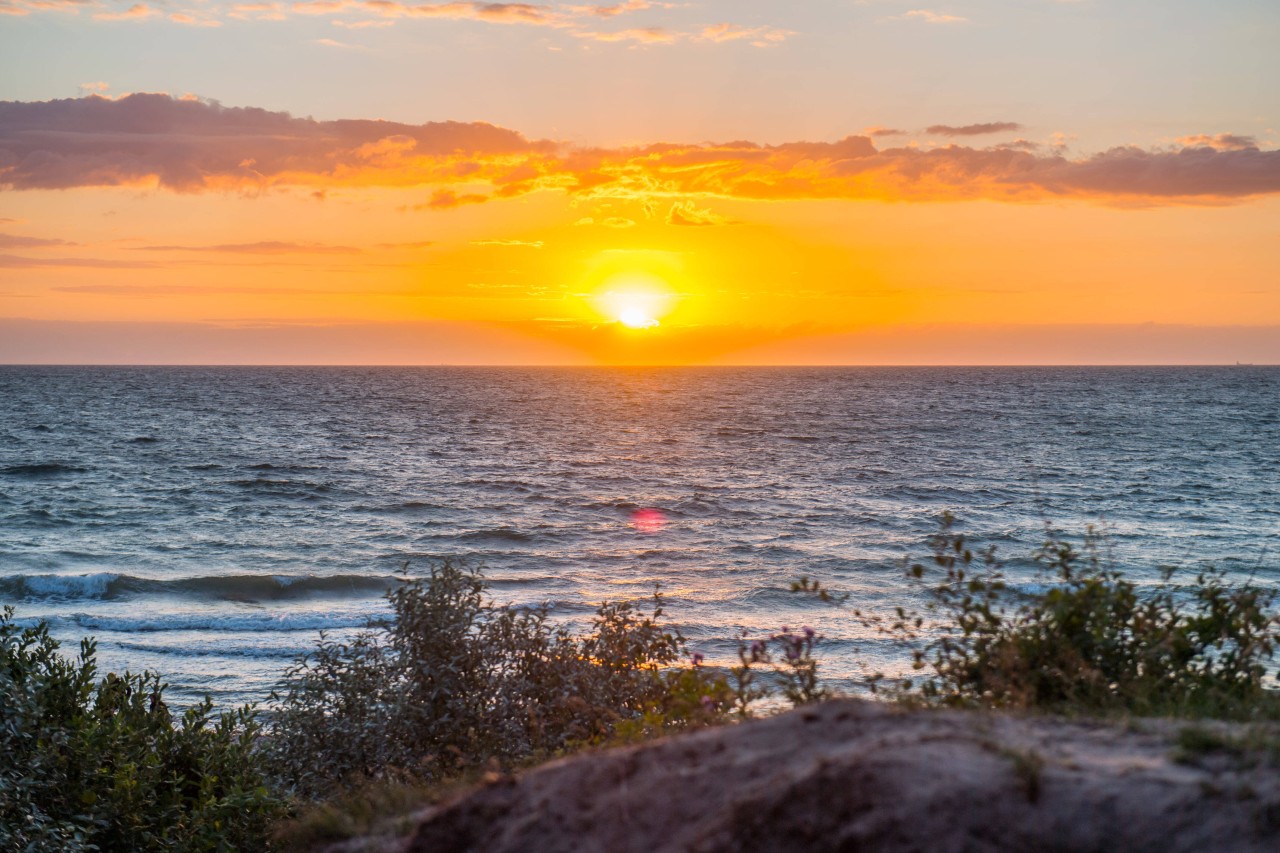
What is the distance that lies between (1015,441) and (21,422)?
77.4 metres

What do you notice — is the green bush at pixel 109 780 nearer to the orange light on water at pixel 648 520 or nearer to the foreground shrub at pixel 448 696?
the foreground shrub at pixel 448 696

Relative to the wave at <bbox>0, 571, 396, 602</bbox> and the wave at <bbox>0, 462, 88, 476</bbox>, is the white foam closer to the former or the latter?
the wave at <bbox>0, 571, 396, 602</bbox>

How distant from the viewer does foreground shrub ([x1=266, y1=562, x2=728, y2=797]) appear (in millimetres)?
10078

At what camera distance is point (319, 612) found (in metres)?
27.0

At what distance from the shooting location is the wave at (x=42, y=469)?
53344 millimetres

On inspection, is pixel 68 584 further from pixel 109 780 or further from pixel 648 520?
pixel 109 780

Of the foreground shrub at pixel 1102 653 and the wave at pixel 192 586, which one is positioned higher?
the foreground shrub at pixel 1102 653

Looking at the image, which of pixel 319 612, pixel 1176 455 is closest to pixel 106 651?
pixel 319 612

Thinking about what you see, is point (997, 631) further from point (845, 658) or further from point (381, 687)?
point (845, 658)

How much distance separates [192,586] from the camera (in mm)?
29641

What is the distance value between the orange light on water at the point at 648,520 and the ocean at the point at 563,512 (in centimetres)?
40

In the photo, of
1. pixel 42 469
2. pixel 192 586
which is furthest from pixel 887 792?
pixel 42 469

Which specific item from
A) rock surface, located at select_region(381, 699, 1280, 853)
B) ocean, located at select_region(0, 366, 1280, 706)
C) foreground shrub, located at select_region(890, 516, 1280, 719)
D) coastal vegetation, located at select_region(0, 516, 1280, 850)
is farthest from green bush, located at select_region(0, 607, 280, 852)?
foreground shrub, located at select_region(890, 516, 1280, 719)

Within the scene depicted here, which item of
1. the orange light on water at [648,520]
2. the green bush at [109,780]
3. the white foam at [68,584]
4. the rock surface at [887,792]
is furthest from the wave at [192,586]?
the rock surface at [887,792]
